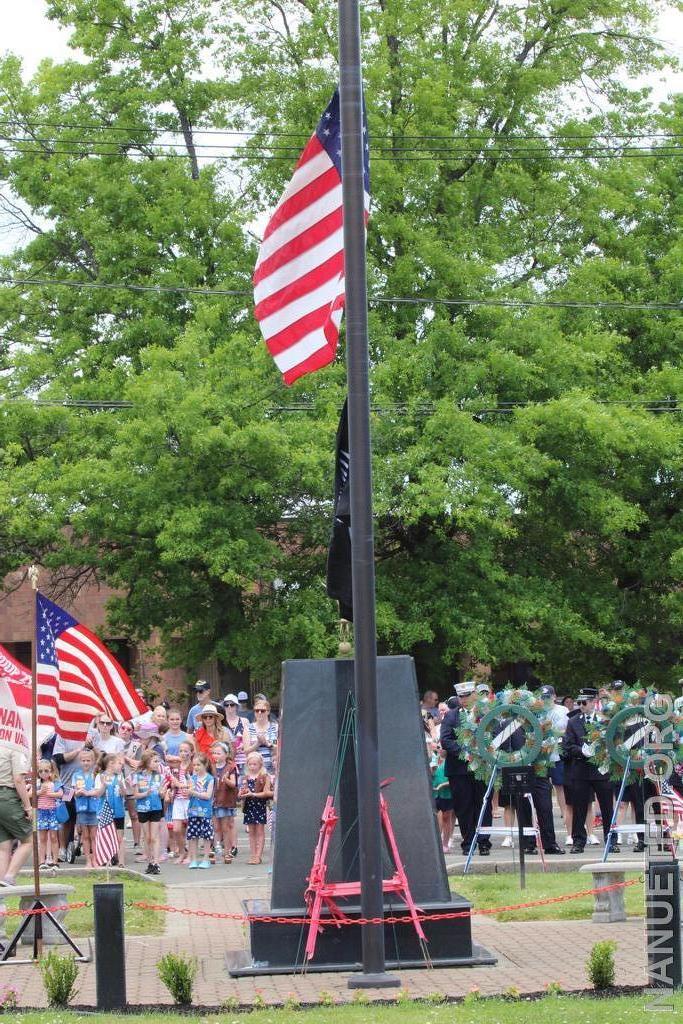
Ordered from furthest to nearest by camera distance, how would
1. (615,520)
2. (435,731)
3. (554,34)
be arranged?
(554,34), (615,520), (435,731)

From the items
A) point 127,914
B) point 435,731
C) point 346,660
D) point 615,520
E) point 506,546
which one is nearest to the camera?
point 346,660

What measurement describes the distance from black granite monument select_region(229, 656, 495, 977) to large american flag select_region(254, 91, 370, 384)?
2.54 meters

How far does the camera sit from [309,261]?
11.6m

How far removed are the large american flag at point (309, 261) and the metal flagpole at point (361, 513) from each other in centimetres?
49

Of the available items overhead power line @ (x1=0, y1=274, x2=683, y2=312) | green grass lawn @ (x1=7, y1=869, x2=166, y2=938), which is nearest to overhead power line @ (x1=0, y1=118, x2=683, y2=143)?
overhead power line @ (x1=0, y1=274, x2=683, y2=312)

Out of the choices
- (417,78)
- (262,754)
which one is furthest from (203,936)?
(417,78)

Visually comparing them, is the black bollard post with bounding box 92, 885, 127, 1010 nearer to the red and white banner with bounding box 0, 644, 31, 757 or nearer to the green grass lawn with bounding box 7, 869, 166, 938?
the green grass lawn with bounding box 7, 869, 166, 938

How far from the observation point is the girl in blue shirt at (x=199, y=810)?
1880 centimetres

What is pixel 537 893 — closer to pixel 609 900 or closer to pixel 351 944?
pixel 609 900

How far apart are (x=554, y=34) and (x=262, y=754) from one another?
826 inches

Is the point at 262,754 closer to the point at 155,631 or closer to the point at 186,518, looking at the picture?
the point at 186,518

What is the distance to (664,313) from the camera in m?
33.6

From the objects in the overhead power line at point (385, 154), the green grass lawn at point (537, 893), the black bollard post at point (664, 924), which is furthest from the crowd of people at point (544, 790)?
the overhead power line at point (385, 154)

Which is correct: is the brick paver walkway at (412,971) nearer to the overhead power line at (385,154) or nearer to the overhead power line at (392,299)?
the overhead power line at (392,299)
